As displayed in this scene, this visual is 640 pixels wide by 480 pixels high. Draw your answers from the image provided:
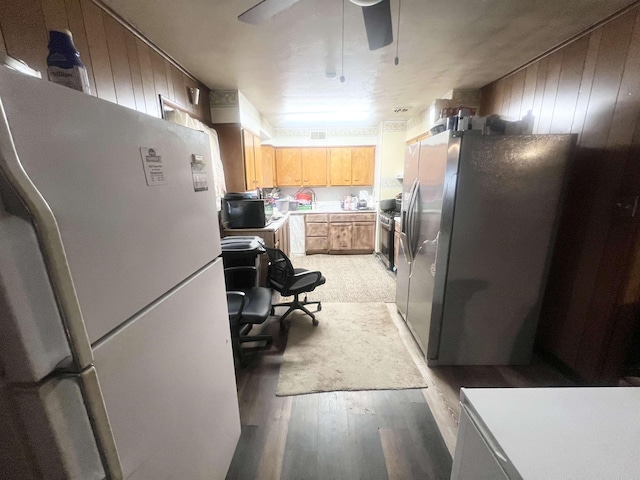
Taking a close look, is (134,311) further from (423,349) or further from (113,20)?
(423,349)

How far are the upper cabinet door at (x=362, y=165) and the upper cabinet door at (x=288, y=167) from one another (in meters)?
1.04

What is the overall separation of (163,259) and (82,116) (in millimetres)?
397

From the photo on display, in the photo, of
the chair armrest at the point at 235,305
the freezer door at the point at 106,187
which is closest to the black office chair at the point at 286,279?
the chair armrest at the point at 235,305

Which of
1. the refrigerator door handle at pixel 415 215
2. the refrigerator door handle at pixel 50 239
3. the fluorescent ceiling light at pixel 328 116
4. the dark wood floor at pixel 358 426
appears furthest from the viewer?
the fluorescent ceiling light at pixel 328 116

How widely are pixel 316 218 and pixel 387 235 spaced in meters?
1.38

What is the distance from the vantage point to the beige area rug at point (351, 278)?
3.28 meters

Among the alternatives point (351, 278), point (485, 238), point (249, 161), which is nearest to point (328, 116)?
point (249, 161)

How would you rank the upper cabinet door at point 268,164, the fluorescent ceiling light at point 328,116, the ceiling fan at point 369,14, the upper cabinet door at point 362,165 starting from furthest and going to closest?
the upper cabinet door at point 362,165, the upper cabinet door at point 268,164, the fluorescent ceiling light at point 328,116, the ceiling fan at point 369,14

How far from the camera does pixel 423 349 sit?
215 cm

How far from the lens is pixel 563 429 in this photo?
0.72 metres

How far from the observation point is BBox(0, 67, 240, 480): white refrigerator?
37 cm

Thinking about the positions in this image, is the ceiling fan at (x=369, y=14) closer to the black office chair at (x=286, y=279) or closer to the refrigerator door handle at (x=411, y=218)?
the refrigerator door handle at (x=411, y=218)

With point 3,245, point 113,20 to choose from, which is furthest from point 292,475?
point 113,20

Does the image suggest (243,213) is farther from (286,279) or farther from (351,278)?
(351,278)
